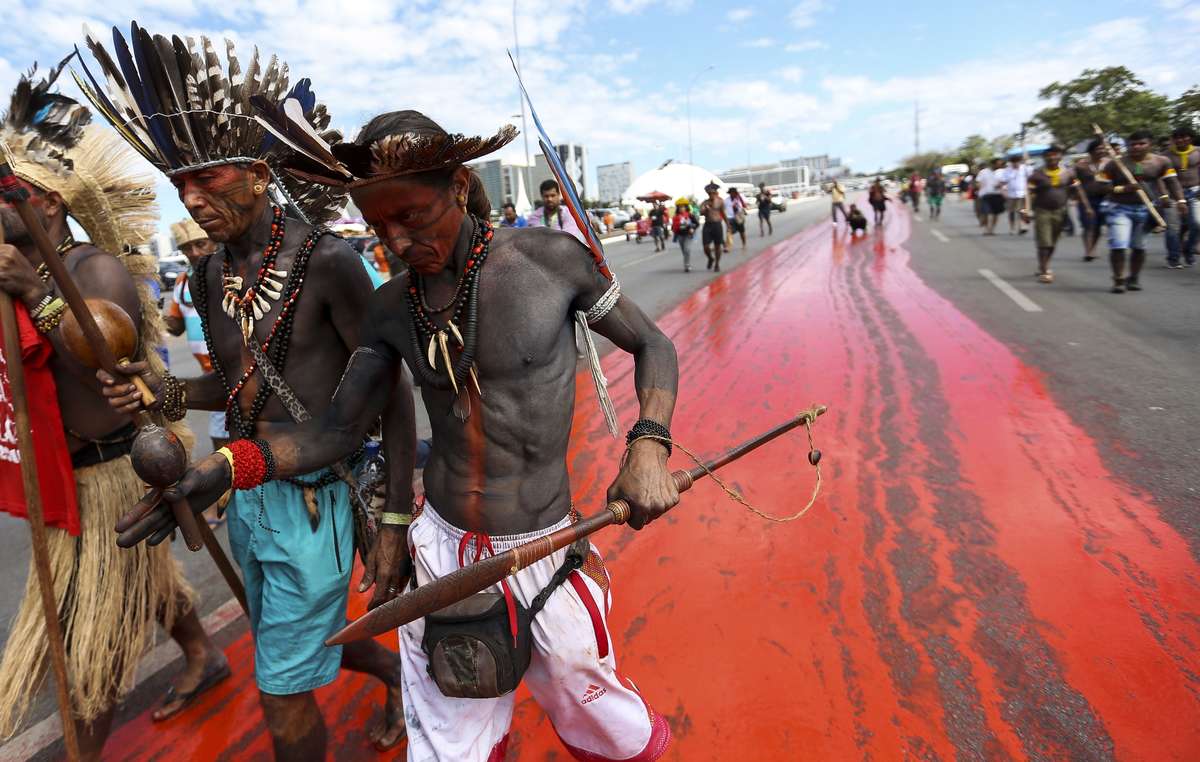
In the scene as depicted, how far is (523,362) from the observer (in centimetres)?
175

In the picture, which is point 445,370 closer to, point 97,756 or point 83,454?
point 83,454

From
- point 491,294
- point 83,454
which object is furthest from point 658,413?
point 83,454

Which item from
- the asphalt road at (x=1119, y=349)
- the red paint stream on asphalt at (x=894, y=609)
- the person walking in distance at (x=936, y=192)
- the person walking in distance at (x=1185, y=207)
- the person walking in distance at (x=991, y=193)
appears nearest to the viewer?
the red paint stream on asphalt at (x=894, y=609)

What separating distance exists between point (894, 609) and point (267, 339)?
8.43ft

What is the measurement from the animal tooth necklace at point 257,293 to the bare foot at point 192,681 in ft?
5.08

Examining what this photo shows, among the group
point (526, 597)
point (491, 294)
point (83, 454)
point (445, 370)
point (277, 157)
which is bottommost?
point (526, 597)

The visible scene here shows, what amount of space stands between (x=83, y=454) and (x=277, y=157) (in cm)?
120

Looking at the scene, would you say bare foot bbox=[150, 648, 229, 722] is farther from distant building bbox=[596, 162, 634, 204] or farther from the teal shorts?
distant building bbox=[596, 162, 634, 204]

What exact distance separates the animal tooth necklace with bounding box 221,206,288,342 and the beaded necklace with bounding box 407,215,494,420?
54cm

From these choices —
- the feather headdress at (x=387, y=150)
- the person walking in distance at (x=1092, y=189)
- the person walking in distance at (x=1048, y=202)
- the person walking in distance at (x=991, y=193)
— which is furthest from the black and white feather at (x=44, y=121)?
the person walking in distance at (x=991, y=193)

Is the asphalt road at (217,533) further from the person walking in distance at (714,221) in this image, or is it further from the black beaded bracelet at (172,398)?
the black beaded bracelet at (172,398)

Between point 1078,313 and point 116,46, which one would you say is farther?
point 1078,313

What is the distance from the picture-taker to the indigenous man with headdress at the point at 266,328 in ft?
6.55

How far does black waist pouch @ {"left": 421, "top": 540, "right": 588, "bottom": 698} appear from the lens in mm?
1645
